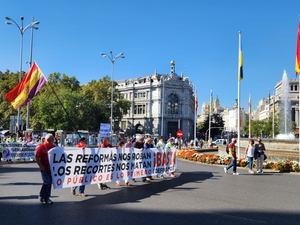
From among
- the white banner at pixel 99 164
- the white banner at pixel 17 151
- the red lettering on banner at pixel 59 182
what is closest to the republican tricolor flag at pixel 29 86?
the white banner at pixel 17 151

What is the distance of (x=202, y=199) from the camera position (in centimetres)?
990

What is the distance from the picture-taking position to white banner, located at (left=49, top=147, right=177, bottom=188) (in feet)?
30.1

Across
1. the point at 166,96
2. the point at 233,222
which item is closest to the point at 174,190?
the point at 233,222

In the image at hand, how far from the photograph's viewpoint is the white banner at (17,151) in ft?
71.4

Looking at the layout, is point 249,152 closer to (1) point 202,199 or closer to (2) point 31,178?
(1) point 202,199

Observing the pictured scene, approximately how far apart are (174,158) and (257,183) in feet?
12.9

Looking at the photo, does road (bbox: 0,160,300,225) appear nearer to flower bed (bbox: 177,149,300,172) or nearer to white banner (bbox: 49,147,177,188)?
white banner (bbox: 49,147,177,188)

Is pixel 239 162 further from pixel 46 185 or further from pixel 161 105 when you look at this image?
pixel 161 105

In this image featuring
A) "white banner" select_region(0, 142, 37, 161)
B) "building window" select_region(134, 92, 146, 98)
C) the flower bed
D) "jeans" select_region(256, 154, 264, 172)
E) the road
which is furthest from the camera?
"building window" select_region(134, 92, 146, 98)

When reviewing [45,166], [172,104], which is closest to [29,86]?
[45,166]

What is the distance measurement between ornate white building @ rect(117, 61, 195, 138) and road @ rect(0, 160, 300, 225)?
3070 inches

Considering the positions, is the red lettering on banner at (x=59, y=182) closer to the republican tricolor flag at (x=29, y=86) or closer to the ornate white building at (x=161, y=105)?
the republican tricolor flag at (x=29, y=86)

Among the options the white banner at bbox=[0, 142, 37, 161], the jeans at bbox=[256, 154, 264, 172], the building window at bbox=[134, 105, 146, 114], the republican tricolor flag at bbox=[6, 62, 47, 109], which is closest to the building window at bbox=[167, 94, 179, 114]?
the building window at bbox=[134, 105, 146, 114]

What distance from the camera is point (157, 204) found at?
9.06 m
